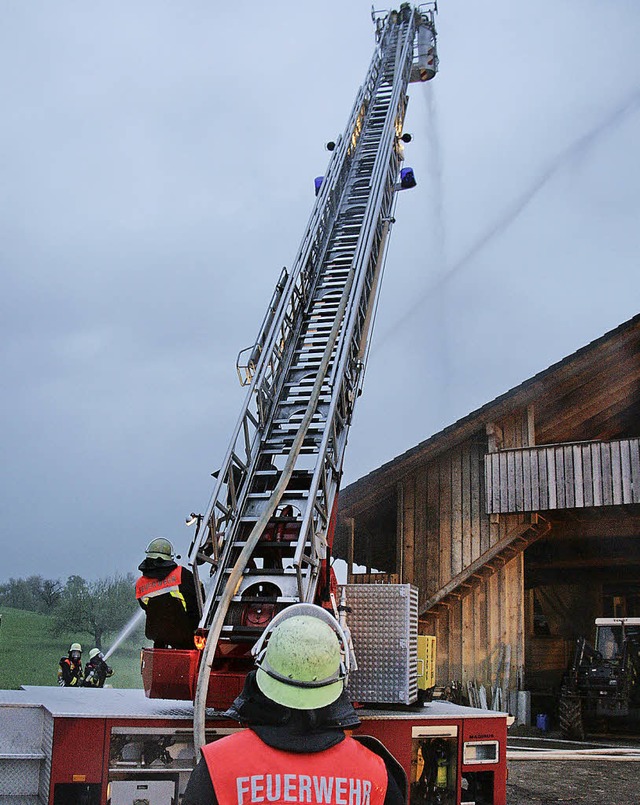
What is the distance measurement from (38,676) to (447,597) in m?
13.3

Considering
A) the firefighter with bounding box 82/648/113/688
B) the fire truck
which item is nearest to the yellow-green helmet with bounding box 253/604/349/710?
the fire truck

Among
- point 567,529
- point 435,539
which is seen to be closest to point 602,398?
point 567,529

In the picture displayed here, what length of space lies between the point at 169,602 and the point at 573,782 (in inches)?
240

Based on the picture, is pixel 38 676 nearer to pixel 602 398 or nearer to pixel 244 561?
pixel 602 398

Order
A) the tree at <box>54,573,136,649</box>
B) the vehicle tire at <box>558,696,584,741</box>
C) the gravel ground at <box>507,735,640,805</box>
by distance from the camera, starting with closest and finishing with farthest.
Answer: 1. the gravel ground at <box>507,735,640,805</box>
2. the vehicle tire at <box>558,696,584,741</box>
3. the tree at <box>54,573,136,649</box>

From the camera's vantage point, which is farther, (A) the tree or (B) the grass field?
(A) the tree

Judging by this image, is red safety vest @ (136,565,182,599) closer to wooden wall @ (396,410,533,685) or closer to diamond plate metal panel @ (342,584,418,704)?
diamond plate metal panel @ (342,584,418,704)

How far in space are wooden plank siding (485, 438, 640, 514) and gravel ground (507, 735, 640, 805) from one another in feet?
18.5

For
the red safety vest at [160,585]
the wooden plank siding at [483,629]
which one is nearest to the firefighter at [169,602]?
the red safety vest at [160,585]

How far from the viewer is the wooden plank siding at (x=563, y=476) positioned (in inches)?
655

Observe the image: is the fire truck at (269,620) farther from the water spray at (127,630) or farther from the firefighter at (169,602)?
the water spray at (127,630)

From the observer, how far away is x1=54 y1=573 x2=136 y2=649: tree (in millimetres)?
32594

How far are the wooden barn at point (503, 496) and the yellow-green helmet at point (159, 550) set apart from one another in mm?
11062

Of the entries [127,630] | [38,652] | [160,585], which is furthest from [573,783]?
→ [38,652]
